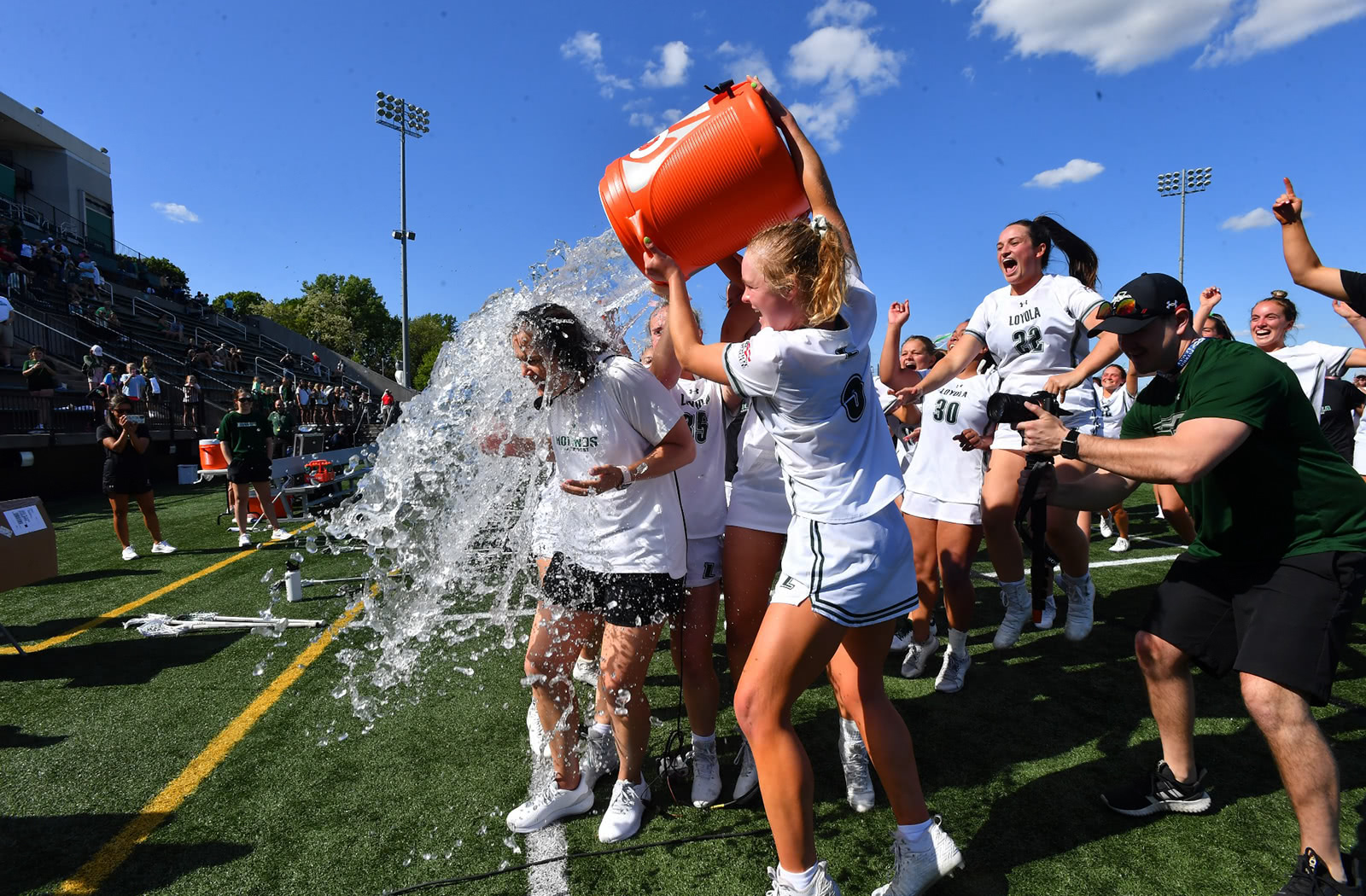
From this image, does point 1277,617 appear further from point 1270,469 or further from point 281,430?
point 281,430

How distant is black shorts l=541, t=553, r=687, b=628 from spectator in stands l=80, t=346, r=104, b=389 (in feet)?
67.0

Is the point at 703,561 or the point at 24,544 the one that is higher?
the point at 703,561

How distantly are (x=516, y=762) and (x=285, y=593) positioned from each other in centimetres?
424

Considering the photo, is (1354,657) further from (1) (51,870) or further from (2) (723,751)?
Answer: (1) (51,870)

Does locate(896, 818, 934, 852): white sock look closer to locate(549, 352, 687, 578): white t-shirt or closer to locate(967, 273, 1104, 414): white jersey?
locate(549, 352, 687, 578): white t-shirt

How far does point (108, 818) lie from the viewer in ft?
9.70

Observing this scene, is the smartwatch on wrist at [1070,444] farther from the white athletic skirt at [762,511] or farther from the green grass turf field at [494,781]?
the green grass turf field at [494,781]

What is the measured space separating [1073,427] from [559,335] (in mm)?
2789

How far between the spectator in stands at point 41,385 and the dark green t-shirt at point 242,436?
7663 mm

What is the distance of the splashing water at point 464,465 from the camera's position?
9.85ft

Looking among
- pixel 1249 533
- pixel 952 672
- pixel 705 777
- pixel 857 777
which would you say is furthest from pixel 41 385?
pixel 1249 533

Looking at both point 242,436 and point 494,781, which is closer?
Answer: point 494,781

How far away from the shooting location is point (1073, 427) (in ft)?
12.5

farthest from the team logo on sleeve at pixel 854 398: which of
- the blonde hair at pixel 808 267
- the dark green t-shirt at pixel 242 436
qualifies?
the dark green t-shirt at pixel 242 436
